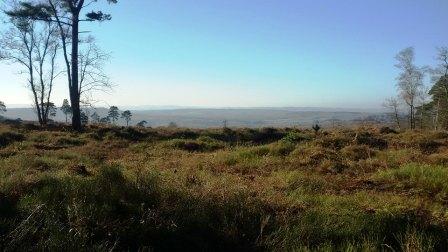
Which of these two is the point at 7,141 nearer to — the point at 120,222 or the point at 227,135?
the point at 227,135

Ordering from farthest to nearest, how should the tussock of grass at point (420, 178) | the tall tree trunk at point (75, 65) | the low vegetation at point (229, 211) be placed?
the tall tree trunk at point (75, 65), the tussock of grass at point (420, 178), the low vegetation at point (229, 211)

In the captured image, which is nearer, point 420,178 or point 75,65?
point 420,178

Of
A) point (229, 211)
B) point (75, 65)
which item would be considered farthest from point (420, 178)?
point (75, 65)

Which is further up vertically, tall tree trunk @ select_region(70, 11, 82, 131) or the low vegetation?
tall tree trunk @ select_region(70, 11, 82, 131)

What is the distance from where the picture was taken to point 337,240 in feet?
18.4

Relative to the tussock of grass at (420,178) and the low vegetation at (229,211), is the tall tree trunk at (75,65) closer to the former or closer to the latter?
the low vegetation at (229,211)

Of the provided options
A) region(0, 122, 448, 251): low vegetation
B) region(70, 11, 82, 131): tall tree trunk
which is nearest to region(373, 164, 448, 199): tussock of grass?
region(0, 122, 448, 251): low vegetation

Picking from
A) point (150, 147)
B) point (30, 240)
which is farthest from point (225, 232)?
Result: point (150, 147)

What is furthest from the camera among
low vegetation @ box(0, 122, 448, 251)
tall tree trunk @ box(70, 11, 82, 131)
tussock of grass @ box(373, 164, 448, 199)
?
tall tree trunk @ box(70, 11, 82, 131)

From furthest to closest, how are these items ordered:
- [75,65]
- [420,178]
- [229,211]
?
[75,65]
[420,178]
[229,211]

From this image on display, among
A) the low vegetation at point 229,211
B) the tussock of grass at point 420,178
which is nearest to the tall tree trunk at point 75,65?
the low vegetation at point 229,211

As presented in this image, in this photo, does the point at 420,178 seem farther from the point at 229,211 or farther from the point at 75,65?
the point at 75,65

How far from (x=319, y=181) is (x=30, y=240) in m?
5.19

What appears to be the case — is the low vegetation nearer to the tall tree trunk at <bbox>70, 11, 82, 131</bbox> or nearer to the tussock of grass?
the tussock of grass
